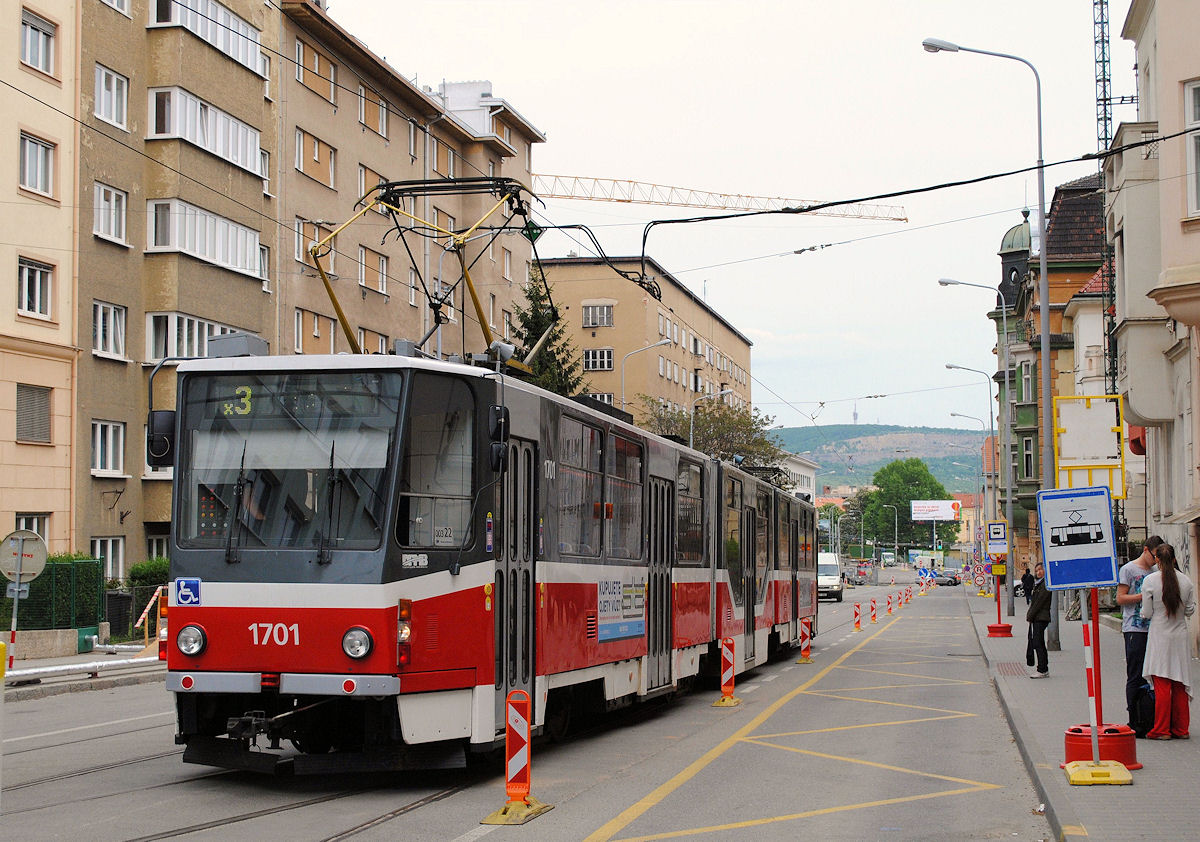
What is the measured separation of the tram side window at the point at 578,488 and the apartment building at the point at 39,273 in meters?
18.3

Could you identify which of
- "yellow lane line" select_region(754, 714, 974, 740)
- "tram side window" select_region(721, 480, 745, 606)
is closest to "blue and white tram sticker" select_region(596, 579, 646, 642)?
"yellow lane line" select_region(754, 714, 974, 740)

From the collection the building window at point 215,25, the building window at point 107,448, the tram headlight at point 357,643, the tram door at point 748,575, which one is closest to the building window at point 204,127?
the building window at point 215,25

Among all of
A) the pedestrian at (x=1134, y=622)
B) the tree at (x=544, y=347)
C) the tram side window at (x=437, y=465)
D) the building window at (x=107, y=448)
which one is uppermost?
the tree at (x=544, y=347)

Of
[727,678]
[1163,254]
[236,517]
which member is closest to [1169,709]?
[727,678]

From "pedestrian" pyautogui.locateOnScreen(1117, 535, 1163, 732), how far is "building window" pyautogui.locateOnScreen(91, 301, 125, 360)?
23.8 meters

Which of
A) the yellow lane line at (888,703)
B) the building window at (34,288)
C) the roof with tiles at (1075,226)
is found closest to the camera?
the yellow lane line at (888,703)

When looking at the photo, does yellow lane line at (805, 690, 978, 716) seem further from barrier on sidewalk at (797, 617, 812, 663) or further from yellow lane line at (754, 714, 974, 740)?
barrier on sidewalk at (797, 617, 812, 663)

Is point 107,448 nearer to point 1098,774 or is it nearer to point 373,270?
point 373,270

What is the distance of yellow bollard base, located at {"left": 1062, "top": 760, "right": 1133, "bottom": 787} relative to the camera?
1034 cm

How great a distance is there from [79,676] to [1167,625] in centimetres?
1710

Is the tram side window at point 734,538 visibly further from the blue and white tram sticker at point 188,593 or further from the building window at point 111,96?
the building window at point 111,96

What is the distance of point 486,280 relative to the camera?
55.6 metres

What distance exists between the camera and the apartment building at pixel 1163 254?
21828 mm

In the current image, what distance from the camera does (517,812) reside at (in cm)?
935
